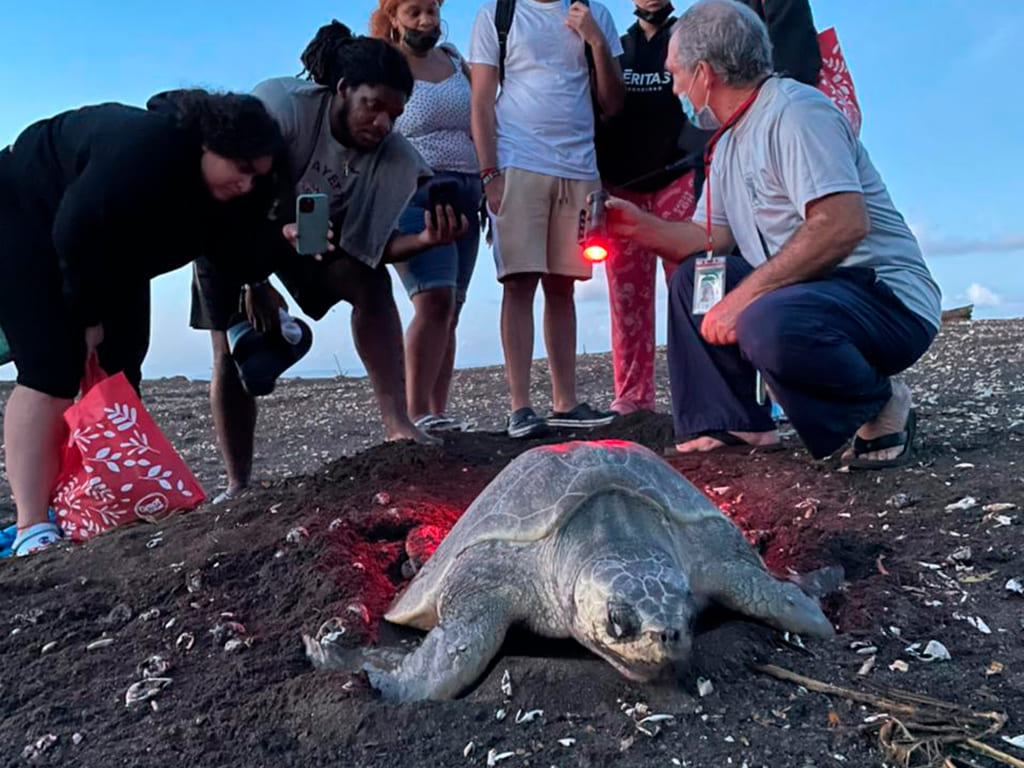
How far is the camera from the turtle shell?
240cm

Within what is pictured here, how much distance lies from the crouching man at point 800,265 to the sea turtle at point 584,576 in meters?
0.81

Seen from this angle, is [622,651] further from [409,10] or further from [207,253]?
[409,10]

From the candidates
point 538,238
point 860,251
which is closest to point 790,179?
point 860,251

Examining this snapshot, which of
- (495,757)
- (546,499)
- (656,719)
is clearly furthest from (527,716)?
(546,499)

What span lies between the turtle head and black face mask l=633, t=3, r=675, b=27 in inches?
129

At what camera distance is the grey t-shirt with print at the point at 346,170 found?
3533 mm

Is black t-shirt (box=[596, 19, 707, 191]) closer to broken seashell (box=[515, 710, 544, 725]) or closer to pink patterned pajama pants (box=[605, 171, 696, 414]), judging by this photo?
pink patterned pajama pants (box=[605, 171, 696, 414])

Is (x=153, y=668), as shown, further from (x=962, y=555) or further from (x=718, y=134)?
(x=718, y=134)

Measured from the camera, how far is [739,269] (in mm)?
3590

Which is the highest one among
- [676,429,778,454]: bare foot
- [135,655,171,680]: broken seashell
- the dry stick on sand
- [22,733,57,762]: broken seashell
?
[676,429,778,454]: bare foot

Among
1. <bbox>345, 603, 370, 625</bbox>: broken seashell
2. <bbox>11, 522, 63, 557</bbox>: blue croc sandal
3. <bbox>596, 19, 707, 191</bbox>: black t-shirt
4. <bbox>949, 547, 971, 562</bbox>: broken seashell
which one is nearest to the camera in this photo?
<bbox>345, 603, 370, 625</bbox>: broken seashell

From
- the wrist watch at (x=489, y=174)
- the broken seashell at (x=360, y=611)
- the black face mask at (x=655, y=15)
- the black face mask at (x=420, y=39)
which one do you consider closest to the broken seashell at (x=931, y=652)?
the broken seashell at (x=360, y=611)

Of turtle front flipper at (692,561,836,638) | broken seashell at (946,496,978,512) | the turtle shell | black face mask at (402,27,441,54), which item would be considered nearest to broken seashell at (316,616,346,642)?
the turtle shell

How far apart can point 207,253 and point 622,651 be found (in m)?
2.47
